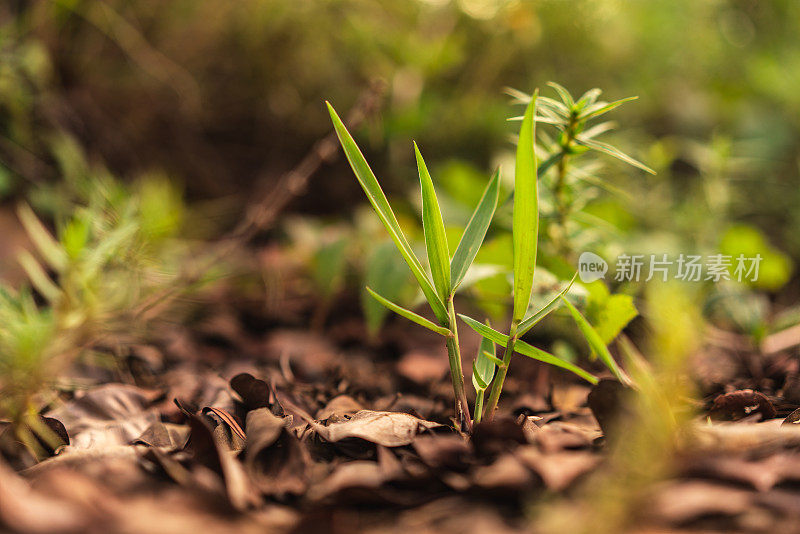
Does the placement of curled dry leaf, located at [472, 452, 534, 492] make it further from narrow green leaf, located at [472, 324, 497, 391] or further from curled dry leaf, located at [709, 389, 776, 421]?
curled dry leaf, located at [709, 389, 776, 421]

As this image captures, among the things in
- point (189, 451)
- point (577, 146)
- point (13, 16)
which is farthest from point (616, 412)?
point (13, 16)

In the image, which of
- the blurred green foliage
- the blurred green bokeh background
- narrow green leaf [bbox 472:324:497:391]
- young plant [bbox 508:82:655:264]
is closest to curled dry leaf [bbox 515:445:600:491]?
narrow green leaf [bbox 472:324:497:391]

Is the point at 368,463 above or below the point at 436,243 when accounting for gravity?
below

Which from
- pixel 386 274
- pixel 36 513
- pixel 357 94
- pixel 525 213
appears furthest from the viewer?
pixel 357 94

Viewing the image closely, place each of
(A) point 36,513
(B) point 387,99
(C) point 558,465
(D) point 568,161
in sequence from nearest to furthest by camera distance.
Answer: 1. (A) point 36,513
2. (C) point 558,465
3. (D) point 568,161
4. (B) point 387,99

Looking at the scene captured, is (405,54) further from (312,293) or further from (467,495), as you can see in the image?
(467,495)

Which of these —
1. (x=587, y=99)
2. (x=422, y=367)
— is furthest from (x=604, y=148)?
(x=422, y=367)

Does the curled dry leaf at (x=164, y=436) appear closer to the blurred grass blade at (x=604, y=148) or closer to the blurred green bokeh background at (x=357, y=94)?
the blurred grass blade at (x=604, y=148)

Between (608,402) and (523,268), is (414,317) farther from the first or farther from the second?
(608,402)
